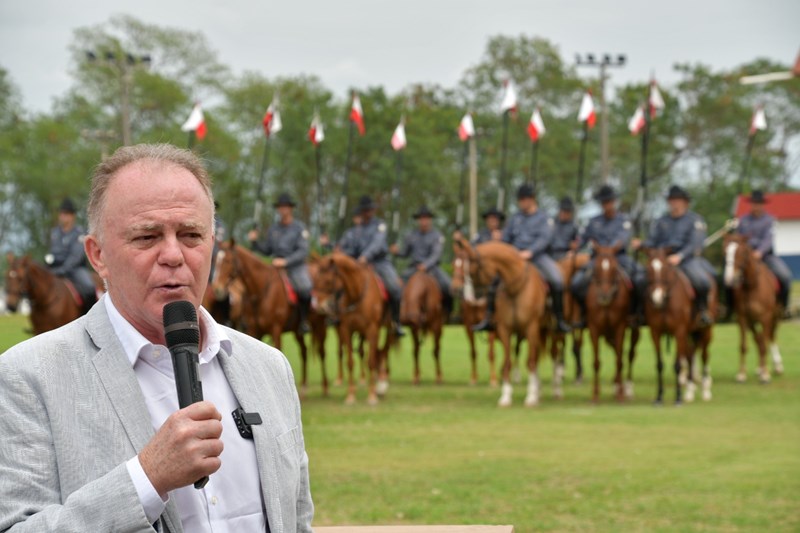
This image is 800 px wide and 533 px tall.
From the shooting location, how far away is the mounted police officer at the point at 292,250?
60.5 ft

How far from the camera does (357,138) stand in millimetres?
51531

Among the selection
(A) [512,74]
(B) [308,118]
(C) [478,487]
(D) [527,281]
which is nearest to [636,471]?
(C) [478,487]

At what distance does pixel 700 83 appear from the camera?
58219mm

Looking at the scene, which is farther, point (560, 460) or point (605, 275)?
point (605, 275)

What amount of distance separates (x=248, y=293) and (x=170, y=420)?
15159 mm

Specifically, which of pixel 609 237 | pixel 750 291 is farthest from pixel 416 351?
pixel 750 291

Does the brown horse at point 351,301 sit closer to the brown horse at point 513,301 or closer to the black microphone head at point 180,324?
the brown horse at point 513,301

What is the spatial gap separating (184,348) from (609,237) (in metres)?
16.0

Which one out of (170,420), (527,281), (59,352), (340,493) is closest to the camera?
(170,420)

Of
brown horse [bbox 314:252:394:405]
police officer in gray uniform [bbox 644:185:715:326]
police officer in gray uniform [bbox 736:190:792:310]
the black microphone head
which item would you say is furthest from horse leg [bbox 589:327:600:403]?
the black microphone head

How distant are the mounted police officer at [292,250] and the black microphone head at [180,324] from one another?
51.0 feet

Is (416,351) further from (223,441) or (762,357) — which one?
(223,441)

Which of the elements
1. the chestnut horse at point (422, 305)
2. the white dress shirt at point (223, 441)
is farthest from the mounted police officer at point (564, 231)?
the white dress shirt at point (223, 441)

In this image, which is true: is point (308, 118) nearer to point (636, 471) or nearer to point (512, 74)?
point (512, 74)
